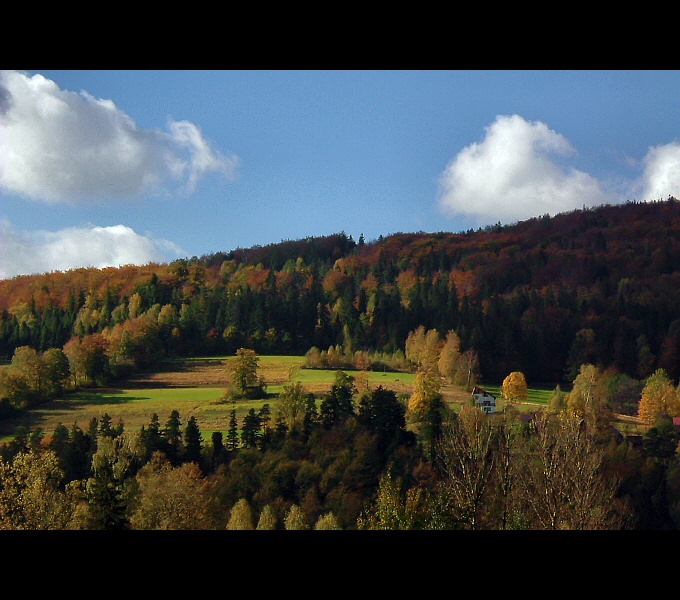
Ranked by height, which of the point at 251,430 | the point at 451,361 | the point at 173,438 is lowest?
the point at 173,438

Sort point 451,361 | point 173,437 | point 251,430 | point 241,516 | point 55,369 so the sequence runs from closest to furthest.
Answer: point 241,516, point 55,369, point 173,437, point 251,430, point 451,361

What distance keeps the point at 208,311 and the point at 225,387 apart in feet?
8.49

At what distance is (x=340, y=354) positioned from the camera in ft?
63.4

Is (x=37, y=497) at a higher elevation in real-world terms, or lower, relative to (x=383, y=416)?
lower

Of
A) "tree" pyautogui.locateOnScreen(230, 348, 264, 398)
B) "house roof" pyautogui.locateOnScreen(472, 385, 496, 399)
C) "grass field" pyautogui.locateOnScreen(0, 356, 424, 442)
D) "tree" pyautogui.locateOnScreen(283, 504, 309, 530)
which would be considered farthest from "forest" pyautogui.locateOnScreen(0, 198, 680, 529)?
"house roof" pyautogui.locateOnScreen(472, 385, 496, 399)

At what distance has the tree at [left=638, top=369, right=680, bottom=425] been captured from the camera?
18.1 metres

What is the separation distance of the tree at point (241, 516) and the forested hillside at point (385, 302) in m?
4.70

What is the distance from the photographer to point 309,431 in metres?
18.0

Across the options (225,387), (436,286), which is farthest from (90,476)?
(436,286)

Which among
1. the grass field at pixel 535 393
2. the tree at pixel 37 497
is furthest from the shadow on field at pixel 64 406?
the grass field at pixel 535 393

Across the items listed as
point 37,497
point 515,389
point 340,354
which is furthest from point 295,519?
point 515,389

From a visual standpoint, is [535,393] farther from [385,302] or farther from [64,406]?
[64,406]

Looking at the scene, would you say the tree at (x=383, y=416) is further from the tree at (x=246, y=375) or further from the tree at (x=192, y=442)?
the tree at (x=192, y=442)

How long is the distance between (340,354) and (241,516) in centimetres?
552
